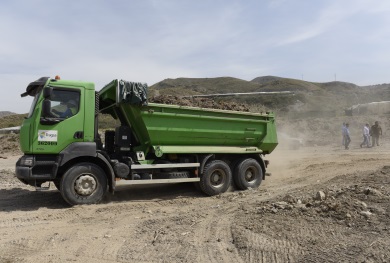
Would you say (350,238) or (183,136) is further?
(183,136)

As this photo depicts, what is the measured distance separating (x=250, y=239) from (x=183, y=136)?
3.98m

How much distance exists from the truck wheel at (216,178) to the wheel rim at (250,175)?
0.58m

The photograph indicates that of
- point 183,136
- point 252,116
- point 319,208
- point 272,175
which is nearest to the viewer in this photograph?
point 319,208

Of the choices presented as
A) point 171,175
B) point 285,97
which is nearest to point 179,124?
point 171,175

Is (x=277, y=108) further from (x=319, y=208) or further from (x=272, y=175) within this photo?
(x=319, y=208)

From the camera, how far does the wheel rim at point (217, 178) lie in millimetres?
9031

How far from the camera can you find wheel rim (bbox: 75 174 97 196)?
7.46 meters

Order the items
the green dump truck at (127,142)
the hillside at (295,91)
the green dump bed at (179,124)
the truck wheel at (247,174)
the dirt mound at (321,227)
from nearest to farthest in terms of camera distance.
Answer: the dirt mound at (321,227)
the green dump truck at (127,142)
the green dump bed at (179,124)
the truck wheel at (247,174)
the hillside at (295,91)

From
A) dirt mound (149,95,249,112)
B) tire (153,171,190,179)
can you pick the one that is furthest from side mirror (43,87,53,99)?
tire (153,171,190,179)

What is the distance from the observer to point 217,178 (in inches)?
359

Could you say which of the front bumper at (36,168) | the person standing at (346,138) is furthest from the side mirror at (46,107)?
the person standing at (346,138)

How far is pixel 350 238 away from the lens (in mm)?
4660

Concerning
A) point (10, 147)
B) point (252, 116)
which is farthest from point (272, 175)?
point (10, 147)

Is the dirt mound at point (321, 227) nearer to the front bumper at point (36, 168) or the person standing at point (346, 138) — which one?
the front bumper at point (36, 168)
